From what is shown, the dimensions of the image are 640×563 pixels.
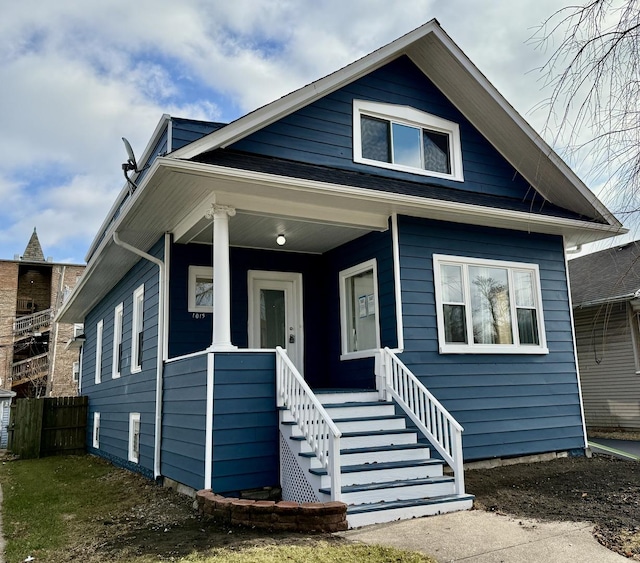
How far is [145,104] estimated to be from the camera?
43.4 ft

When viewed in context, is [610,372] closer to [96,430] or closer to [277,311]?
[277,311]

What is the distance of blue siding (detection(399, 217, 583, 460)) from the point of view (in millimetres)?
7523

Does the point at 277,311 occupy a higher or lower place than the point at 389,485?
higher

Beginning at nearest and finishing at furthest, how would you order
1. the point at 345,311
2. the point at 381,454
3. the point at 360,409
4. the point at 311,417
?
the point at 311,417 → the point at 381,454 → the point at 360,409 → the point at 345,311

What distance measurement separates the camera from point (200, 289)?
8.21m

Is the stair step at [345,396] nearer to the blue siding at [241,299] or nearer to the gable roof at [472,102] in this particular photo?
the blue siding at [241,299]

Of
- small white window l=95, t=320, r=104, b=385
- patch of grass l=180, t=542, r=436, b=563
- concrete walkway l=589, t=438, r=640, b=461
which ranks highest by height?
small white window l=95, t=320, r=104, b=385

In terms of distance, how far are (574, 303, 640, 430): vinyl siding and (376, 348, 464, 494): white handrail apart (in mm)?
6993

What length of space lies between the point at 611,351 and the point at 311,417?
9.76 m

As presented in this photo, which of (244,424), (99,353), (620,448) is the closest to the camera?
(244,424)

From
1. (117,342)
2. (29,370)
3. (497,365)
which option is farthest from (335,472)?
(29,370)

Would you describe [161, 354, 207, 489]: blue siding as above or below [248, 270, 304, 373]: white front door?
below

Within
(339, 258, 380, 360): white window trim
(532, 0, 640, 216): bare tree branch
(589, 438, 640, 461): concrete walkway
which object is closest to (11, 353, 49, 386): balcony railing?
(339, 258, 380, 360): white window trim

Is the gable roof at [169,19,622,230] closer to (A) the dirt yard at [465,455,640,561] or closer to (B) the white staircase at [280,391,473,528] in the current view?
(A) the dirt yard at [465,455,640,561]
